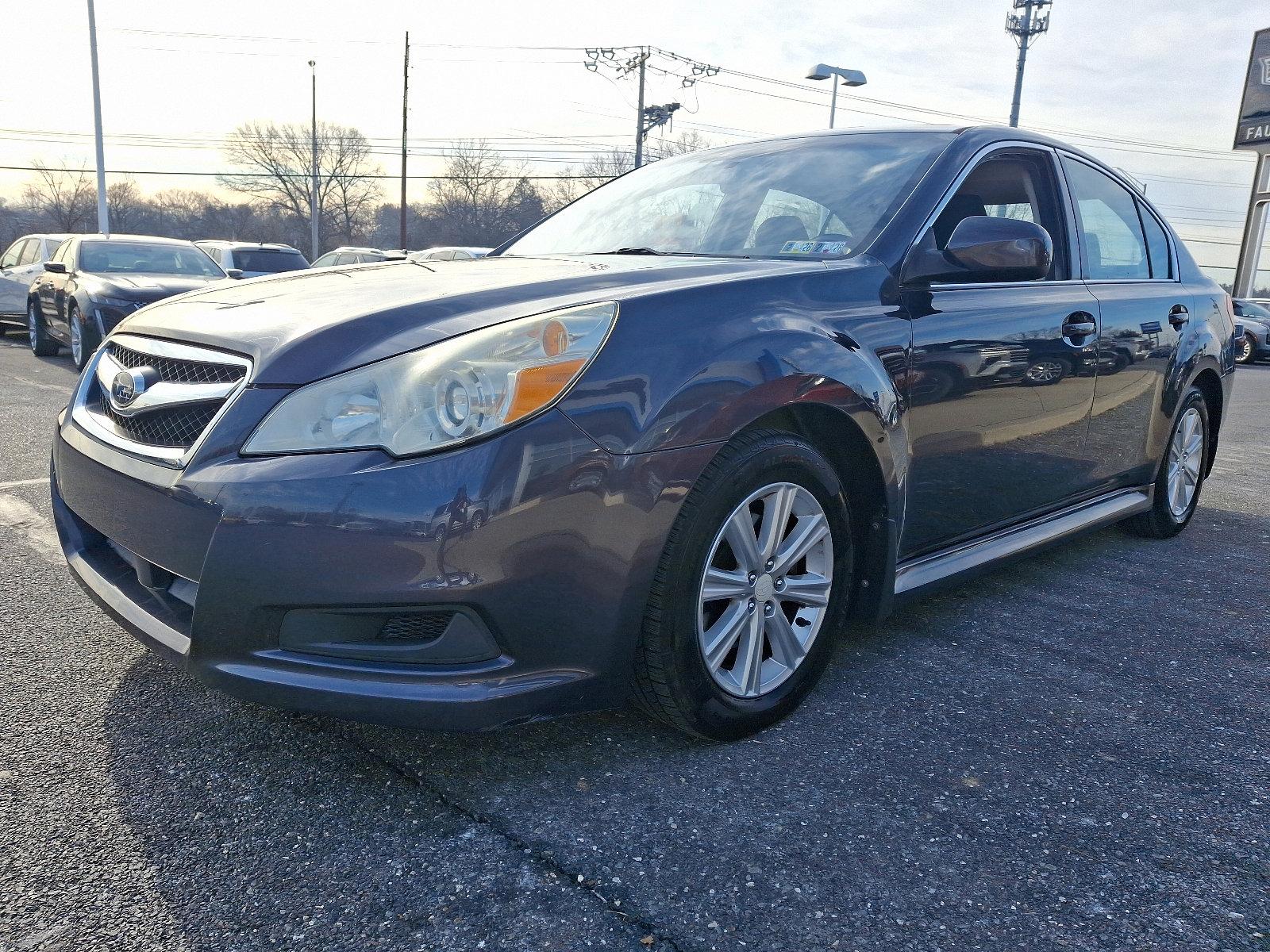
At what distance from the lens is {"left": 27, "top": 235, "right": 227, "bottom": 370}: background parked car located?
917cm

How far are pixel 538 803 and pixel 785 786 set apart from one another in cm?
54

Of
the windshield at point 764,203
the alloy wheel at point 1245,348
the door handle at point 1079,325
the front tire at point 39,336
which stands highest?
the windshield at point 764,203

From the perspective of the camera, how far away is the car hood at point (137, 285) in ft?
30.1

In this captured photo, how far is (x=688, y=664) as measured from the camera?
7.36 ft

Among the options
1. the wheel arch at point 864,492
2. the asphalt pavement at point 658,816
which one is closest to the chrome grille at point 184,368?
the asphalt pavement at point 658,816

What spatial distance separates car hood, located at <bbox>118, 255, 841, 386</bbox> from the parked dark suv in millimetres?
12

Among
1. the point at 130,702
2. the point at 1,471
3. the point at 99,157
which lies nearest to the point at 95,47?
the point at 99,157

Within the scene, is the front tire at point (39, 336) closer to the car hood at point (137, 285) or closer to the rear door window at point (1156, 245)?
the car hood at point (137, 285)

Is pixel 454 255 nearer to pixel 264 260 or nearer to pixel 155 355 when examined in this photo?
pixel 155 355

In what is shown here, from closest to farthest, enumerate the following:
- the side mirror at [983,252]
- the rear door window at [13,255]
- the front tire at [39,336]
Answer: the side mirror at [983,252]
the front tire at [39,336]
the rear door window at [13,255]

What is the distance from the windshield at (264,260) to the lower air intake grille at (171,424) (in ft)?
47.4

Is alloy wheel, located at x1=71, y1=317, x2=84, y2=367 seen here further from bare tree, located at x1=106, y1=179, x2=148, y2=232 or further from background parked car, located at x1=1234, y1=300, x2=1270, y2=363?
bare tree, located at x1=106, y1=179, x2=148, y2=232

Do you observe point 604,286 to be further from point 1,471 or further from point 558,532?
point 1,471

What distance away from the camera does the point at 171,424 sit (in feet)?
7.20
